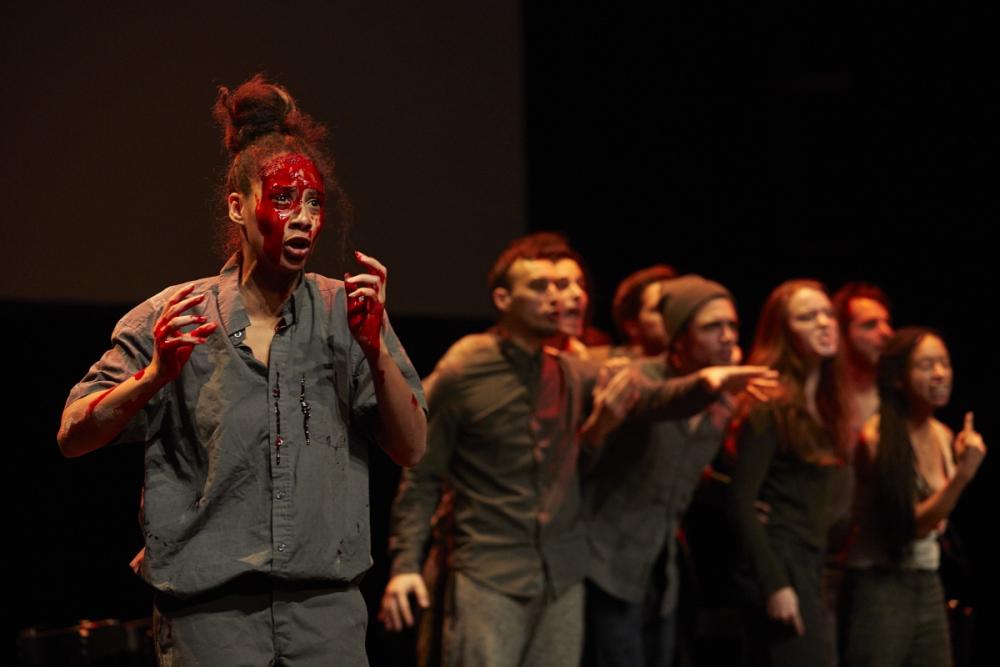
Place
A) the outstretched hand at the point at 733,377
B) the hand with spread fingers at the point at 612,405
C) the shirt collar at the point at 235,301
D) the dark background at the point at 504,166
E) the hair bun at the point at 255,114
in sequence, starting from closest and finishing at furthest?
the shirt collar at the point at 235,301
the hair bun at the point at 255,114
the dark background at the point at 504,166
the outstretched hand at the point at 733,377
the hand with spread fingers at the point at 612,405

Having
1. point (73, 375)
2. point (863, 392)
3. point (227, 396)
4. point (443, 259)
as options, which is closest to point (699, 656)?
point (863, 392)

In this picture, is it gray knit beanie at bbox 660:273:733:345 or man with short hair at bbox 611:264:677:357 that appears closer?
gray knit beanie at bbox 660:273:733:345

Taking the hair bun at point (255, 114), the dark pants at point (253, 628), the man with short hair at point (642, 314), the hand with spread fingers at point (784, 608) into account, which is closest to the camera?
the dark pants at point (253, 628)

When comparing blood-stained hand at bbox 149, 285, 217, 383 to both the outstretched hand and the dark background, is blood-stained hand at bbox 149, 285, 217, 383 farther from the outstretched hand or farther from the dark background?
the outstretched hand

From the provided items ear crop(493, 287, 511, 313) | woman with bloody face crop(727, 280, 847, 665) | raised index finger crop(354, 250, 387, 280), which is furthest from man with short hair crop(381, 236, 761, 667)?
raised index finger crop(354, 250, 387, 280)

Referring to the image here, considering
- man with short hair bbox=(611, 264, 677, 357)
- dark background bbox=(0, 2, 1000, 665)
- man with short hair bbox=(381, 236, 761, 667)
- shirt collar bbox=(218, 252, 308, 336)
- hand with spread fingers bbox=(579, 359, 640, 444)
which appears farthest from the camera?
man with short hair bbox=(611, 264, 677, 357)

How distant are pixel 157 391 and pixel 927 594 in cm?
312

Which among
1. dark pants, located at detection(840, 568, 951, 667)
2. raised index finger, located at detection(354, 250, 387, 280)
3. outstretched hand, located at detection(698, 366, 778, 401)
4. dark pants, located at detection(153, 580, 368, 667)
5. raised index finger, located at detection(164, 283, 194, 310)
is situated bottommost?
dark pants, located at detection(840, 568, 951, 667)

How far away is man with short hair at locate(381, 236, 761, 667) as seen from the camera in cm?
408

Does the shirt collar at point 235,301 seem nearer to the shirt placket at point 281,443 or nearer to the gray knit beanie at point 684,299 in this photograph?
the shirt placket at point 281,443

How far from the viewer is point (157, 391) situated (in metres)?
2.37

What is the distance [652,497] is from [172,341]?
2579mm

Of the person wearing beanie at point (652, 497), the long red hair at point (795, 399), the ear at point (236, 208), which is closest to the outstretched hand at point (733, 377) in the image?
the person wearing beanie at point (652, 497)

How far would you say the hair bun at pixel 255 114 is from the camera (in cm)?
265
